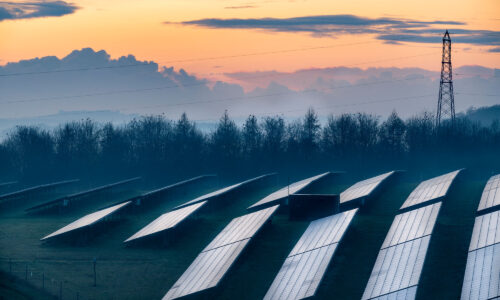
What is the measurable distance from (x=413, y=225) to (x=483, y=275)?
9.08 meters

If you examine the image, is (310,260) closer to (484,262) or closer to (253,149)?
(484,262)

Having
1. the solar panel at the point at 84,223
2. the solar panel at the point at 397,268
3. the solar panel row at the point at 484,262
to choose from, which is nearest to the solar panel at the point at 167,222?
the solar panel at the point at 84,223

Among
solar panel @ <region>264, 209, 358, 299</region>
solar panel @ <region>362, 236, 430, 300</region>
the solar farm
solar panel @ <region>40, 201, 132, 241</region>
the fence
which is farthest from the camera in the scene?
solar panel @ <region>40, 201, 132, 241</region>

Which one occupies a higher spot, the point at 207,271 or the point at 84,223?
the point at 207,271

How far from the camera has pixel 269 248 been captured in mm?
33312

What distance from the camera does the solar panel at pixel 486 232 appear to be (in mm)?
27047

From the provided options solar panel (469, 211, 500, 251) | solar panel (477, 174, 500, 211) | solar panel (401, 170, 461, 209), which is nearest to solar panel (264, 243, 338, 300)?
solar panel (469, 211, 500, 251)

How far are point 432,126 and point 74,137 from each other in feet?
174

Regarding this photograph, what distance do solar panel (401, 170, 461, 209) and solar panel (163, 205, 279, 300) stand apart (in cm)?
1029

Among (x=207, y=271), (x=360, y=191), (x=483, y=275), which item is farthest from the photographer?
(x=360, y=191)

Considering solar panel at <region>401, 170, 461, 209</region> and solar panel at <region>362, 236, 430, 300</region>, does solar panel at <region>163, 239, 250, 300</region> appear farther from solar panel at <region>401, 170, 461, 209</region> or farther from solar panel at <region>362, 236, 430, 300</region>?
solar panel at <region>401, 170, 461, 209</region>

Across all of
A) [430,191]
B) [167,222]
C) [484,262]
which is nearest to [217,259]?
[167,222]

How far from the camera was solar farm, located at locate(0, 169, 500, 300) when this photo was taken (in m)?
25.5

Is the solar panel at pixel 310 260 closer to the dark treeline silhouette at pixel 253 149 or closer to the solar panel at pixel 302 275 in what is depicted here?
the solar panel at pixel 302 275
